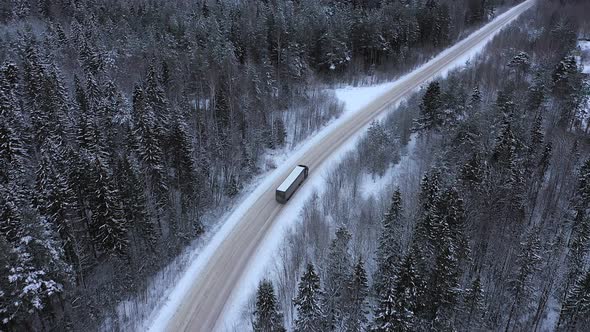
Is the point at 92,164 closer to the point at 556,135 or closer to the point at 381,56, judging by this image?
the point at 556,135

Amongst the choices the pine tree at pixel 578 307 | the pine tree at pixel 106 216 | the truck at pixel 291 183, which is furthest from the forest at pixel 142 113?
the pine tree at pixel 578 307

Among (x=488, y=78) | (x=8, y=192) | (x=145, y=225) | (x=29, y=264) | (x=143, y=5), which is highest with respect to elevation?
(x=143, y=5)

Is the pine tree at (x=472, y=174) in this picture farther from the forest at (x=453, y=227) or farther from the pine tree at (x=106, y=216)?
the pine tree at (x=106, y=216)

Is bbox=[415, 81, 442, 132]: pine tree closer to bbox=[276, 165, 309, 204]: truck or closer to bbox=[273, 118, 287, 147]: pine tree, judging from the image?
bbox=[276, 165, 309, 204]: truck

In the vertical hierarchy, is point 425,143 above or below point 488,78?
below

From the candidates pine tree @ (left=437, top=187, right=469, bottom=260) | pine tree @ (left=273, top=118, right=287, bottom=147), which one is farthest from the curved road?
pine tree @ (left=437, top=187, right=469, bottom=260)

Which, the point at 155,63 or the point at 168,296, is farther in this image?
the point at 155,63

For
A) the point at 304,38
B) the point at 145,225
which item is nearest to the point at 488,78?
the point at 304,38

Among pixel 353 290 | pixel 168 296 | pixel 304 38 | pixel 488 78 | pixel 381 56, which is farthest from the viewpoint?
pixel 381 56
